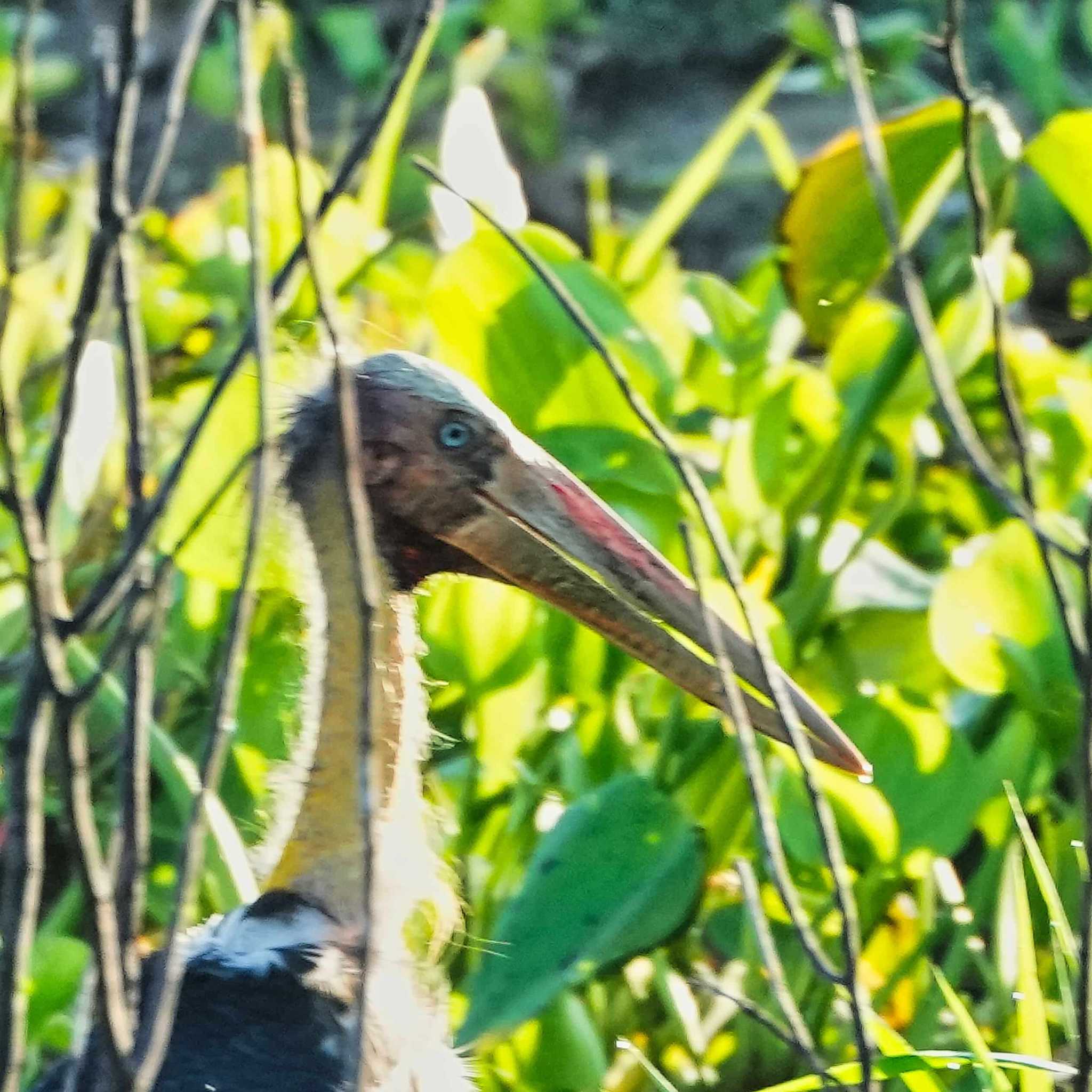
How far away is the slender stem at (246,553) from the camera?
1159 mm

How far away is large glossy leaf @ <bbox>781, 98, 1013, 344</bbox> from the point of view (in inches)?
99.0

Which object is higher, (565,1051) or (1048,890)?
(1048,890)

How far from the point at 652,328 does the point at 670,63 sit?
12.8 ft

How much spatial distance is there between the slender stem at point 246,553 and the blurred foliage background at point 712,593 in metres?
0.71

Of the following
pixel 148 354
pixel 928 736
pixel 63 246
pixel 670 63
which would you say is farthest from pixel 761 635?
pixel 670 63

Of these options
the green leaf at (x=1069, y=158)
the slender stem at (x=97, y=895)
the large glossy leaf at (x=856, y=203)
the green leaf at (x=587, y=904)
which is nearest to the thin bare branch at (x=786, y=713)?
the slender stem at (x=97, y=895)

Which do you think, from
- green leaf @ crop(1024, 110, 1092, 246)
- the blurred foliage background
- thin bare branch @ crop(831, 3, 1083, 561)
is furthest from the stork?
green leaf @ crop(1024, 110, 1092, 246)

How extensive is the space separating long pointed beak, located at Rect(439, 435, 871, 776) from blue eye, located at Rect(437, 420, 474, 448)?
42 millimetres

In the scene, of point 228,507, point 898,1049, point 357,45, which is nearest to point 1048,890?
point 898,1049

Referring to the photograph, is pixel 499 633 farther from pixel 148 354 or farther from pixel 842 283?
pixel 148 354

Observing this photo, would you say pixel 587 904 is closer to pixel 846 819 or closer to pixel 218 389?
pixel 846 819

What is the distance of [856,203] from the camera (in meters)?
2.61

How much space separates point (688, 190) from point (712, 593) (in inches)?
33.6

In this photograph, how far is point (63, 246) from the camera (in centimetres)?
363
